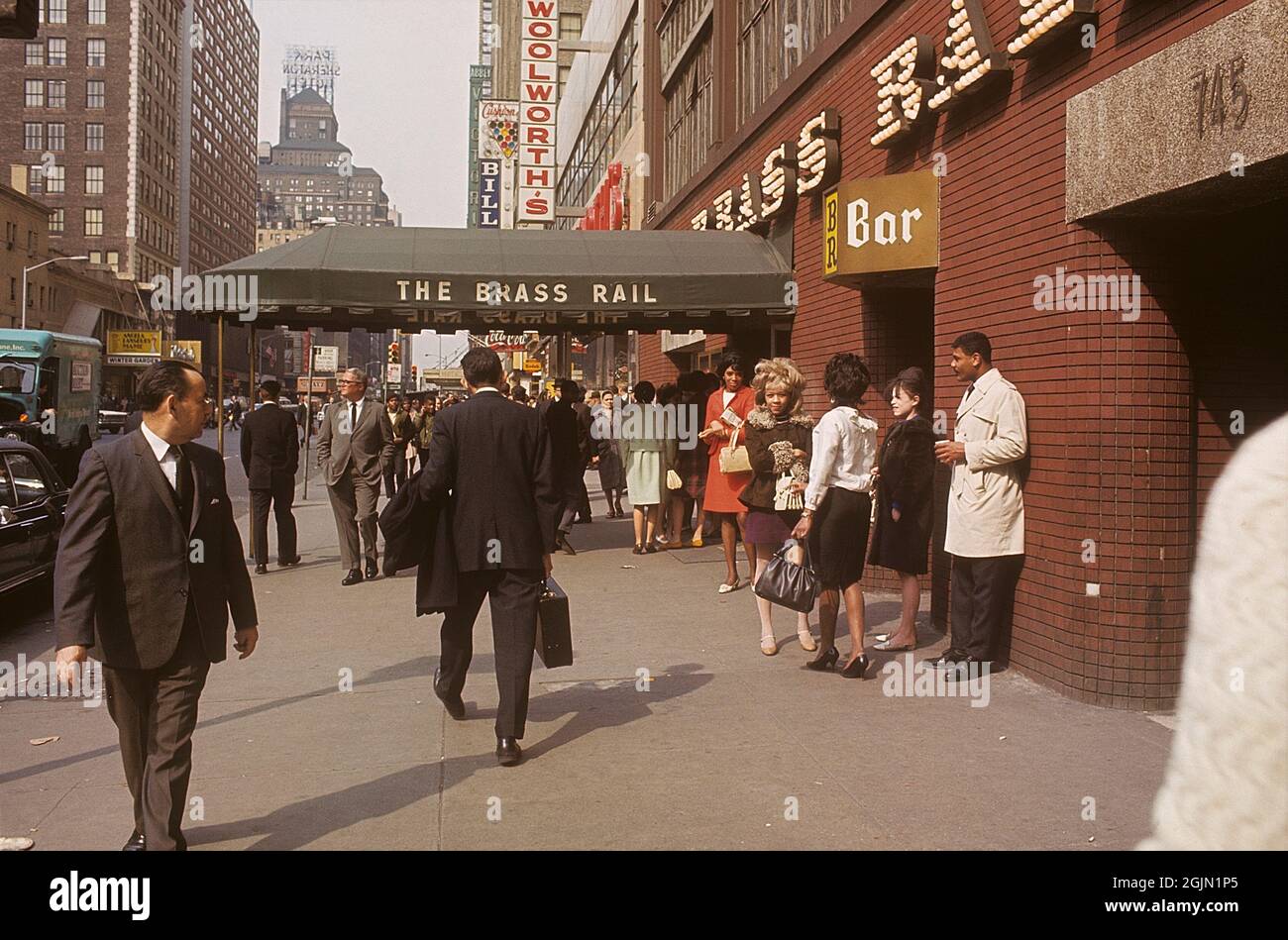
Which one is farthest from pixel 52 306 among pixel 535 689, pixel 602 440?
pixel 535 689

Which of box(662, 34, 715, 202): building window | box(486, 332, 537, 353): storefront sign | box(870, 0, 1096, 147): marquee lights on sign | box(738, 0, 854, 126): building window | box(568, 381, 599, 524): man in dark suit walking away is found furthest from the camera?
box(486, 332, 537, 353): storefront sign

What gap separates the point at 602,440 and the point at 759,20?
20.8 ft

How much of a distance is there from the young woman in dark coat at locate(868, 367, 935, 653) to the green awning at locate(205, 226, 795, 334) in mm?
4857

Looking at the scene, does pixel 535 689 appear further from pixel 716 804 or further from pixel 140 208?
pixel 140 208

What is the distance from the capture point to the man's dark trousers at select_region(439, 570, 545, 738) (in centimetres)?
548

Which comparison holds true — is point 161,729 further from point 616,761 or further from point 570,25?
point 570,25

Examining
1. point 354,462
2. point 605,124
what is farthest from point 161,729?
point 605,124

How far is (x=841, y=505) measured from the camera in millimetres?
7211

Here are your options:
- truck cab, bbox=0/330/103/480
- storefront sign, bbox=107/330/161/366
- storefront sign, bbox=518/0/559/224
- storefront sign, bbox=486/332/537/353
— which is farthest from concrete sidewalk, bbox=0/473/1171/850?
storefront sign, bbox=107/330/161/366

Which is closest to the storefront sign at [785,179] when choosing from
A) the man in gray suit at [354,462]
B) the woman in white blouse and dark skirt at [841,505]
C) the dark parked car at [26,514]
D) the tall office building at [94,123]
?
the woman in white blouse and dark skirt at [841,505]

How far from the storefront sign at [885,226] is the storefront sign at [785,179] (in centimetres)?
114

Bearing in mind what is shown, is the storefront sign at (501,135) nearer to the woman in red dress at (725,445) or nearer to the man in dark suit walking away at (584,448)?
the man in dark suit walking away at (584,448)

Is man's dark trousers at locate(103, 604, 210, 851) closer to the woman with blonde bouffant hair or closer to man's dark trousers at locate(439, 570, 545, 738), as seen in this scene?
man's dark trousers at locate(439, 570, 545, 738)

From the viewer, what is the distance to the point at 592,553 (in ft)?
43.5
